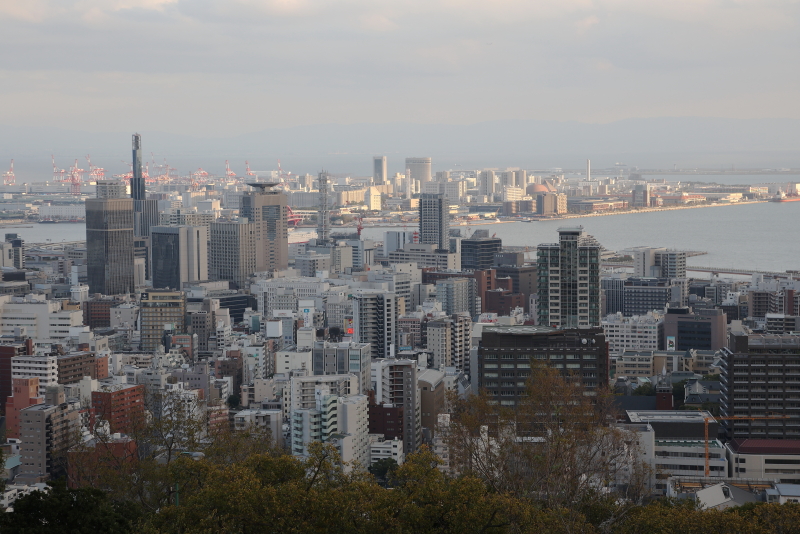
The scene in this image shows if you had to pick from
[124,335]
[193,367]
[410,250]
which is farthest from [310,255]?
[193,367]

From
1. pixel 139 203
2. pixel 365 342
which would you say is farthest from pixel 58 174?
pixel 365 342

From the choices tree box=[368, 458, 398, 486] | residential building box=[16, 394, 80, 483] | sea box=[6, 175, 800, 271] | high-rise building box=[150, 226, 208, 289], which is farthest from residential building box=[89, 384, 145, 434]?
sea box=[6, 175, 800, 271]

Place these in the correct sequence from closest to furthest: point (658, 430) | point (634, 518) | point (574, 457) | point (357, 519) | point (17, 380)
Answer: point (357, 519), point (634, 518), point (574, 457), point (658, 430), point (17, 380)

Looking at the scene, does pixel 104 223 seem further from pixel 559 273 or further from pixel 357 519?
pixel 357 519

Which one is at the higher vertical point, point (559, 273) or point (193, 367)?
point (559, 273)

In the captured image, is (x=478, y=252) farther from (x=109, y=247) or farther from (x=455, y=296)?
(x=109, y=247)

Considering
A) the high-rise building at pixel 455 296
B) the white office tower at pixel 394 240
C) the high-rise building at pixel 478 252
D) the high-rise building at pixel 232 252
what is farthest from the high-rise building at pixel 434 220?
the high-rise building at pixel 455 296

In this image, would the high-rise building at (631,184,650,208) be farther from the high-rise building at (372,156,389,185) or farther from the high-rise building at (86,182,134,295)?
the high-rise building at (86,182,134,295)
